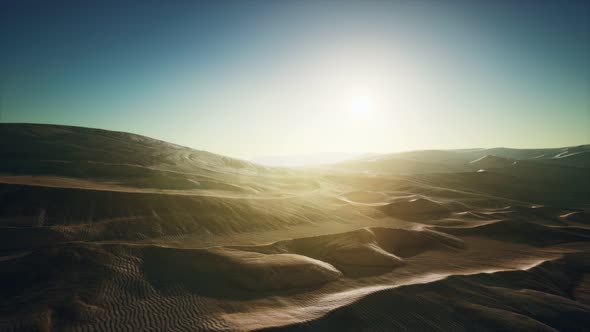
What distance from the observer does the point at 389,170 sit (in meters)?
111

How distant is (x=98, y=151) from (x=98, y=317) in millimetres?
51742

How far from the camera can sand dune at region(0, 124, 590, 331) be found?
938 centimetres

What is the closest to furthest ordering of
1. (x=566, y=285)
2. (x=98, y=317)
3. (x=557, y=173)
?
(x=98, y=317) < (x=566, y=285) < (x=557, y=173)

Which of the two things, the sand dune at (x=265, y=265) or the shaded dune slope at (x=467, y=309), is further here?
the sand dune at (x=265, y=265)

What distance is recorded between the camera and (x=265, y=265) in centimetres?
1341

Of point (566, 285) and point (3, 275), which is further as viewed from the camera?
point (566, 285)

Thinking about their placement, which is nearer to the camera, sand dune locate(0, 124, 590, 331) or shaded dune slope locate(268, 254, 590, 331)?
shaded dune slope locate(268, 254, 590, 331)

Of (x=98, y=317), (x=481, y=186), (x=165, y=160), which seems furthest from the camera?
(x=481, y=186)

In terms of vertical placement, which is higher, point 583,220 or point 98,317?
point 98,317

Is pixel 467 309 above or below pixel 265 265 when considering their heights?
below

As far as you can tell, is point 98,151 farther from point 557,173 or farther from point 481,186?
point 557,173

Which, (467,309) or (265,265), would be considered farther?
(265,265)

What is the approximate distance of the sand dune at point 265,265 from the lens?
9.38 meters

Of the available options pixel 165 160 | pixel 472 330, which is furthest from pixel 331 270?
pixel 165 160
